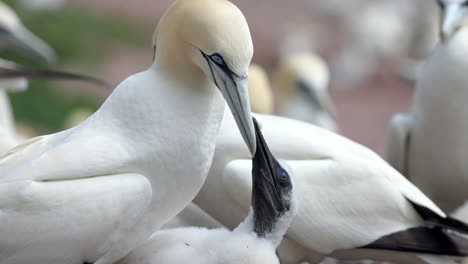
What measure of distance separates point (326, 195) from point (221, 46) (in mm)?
1202

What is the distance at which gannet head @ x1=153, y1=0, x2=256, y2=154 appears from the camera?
3312mm

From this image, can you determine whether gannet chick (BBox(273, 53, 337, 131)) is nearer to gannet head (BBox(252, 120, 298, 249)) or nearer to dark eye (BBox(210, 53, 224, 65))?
gannet head (BBox(252, 120, 298, 249))

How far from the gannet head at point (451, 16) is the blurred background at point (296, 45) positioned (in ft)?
17.7

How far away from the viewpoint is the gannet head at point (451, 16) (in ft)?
18.8

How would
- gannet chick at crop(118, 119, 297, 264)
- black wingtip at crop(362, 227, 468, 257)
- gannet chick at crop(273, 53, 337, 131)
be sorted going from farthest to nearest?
gannet chick at crop(273, 53, 337, 131)
black wingtip at crop(362, 227, 468, 257)
gannet chick at crop(118, 119, 297, 264)

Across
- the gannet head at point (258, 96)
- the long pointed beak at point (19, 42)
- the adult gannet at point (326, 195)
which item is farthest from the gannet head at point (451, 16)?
the long pointed beak at point (19, 42)

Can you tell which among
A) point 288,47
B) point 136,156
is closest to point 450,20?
point 136,156

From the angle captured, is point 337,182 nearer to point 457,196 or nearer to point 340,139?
point 340,139

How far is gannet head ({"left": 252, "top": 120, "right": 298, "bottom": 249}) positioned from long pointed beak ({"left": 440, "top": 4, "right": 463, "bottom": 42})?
2285 mm

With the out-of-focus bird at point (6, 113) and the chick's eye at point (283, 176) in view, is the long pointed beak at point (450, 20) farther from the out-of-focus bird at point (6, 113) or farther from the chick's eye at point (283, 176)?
the out-of-focus bird at point (6, 113)

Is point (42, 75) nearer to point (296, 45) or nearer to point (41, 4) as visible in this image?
point (41, 4)

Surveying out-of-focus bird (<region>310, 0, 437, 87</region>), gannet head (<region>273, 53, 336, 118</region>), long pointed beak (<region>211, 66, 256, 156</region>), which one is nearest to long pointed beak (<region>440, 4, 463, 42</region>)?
gannet head (<region>273, 53, 336, 118</region>)

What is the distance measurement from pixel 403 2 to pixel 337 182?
1399cm

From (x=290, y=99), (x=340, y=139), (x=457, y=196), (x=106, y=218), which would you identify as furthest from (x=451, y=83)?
(x=106, y=218)
